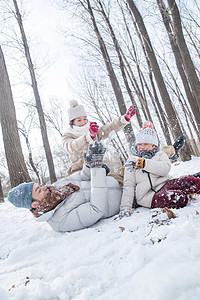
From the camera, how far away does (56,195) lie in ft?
5.90

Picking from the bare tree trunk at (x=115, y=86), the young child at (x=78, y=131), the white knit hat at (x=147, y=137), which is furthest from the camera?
the bare tree trunk at (x=115, y=86)

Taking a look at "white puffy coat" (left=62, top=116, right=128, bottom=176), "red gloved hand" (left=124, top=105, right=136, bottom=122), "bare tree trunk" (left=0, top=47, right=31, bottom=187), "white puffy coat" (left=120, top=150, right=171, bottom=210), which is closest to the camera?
"white puffy coat" (left=120, top=150, right=171, bottom=210)

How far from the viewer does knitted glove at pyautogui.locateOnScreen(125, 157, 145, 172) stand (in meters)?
1.91

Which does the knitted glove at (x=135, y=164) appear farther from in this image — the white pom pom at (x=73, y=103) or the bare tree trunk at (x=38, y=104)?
the bare tree trunk at (x=38, y=104)

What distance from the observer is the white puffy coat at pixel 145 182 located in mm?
1977

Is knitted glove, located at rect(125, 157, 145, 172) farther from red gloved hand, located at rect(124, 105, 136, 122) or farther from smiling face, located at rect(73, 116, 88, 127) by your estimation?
smiling face, located at rect(73, 116, 88, 127)

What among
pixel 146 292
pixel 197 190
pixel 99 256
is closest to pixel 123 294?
pixel 146 292

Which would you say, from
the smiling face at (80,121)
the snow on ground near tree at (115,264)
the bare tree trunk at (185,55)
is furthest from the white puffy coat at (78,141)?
the bare tree trunk at (185,55)

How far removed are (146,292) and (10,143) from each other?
4880mm

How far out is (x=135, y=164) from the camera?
1.94 meters

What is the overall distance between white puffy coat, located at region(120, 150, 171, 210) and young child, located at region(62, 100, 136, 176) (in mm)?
897

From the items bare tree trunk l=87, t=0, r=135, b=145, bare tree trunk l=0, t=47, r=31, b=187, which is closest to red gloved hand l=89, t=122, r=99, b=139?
bare tree trunk l=0, t=47, r=31, b=187

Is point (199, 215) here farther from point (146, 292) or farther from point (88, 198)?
point (88, 198)

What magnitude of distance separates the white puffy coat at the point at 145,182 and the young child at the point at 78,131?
90 centimetres
